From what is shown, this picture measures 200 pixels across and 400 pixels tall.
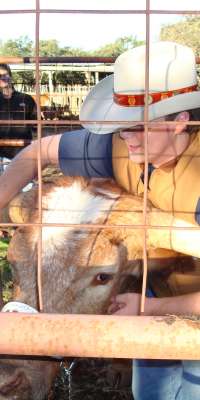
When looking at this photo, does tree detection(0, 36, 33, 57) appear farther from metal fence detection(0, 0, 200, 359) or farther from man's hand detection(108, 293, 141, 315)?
metal fence detection(0, 0, 200, 359)

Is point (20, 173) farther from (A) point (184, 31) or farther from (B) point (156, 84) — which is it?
(A) point (184, 31)

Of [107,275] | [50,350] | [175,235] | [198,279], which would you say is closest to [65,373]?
[107,275]

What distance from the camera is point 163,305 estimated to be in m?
2.11

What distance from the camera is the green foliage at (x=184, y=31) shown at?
29.4m

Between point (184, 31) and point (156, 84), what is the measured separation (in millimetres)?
29926

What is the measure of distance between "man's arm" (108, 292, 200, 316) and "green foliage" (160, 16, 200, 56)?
27.6 metres

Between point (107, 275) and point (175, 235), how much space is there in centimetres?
61

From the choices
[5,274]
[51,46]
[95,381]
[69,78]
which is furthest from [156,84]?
[51,46]

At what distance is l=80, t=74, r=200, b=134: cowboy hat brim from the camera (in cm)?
238

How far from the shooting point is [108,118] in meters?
2.62

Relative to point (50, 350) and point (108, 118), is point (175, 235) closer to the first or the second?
point (108, 118)

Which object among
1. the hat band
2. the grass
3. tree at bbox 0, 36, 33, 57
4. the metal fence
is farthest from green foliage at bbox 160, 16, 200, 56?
the metal fence

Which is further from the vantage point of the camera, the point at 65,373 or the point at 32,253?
the point at 65,373

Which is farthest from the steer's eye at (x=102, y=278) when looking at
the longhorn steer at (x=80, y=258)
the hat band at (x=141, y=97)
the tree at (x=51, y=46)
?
the tree at (x=51, y=46)
